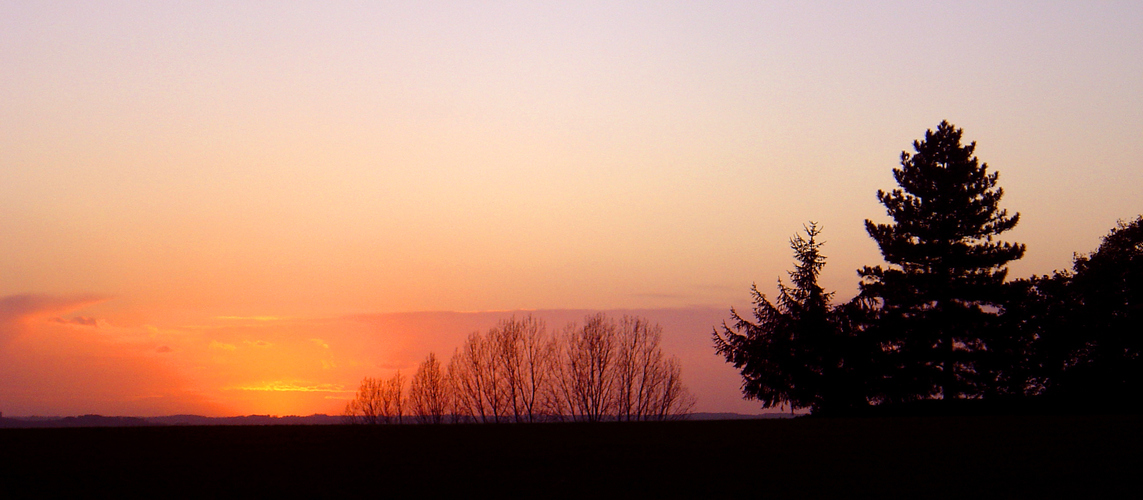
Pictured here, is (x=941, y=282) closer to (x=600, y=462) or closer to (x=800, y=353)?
(x=800, y=353)

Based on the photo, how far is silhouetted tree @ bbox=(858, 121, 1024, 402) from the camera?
41625mm

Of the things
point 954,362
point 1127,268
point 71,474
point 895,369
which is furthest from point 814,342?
point 71,474

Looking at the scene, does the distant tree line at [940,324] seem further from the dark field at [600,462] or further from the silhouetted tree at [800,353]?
the dark field at [600,462]

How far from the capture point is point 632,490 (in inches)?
555

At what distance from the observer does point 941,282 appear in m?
41.7

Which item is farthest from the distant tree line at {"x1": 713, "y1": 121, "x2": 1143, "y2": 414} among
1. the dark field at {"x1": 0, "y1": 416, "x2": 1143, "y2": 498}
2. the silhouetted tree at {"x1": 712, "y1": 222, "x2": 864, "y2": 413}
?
the dark field at {"x1": 0, "y1": 416, "x2": 1143, "y2": 498}

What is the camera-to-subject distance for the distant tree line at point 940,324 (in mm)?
41375

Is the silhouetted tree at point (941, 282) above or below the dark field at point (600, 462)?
above

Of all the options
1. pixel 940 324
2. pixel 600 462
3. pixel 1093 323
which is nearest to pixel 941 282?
pixel 940 324

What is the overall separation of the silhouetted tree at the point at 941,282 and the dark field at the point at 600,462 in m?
19.5

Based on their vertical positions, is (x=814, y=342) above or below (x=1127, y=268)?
below

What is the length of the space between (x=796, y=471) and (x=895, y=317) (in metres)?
29.3

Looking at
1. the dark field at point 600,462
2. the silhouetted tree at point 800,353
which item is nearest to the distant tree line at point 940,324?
the silhouetted tree at point 800,353

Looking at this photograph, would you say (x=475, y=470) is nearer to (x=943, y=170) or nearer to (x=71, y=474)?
(x=71, y=474)
